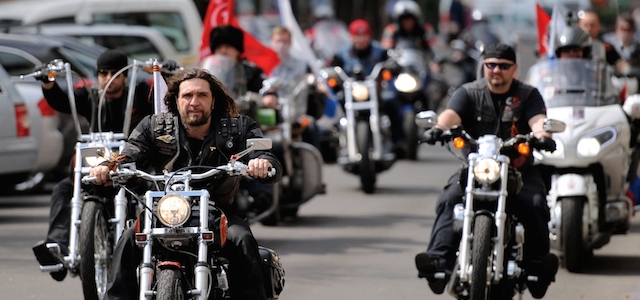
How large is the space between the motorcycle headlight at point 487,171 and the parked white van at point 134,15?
1192 centimetres

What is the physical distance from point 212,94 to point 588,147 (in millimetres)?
3950

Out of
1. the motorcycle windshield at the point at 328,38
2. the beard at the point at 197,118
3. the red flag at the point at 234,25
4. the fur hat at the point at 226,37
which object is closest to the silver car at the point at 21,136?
the red flag at the point at 234,25

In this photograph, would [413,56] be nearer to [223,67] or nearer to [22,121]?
[22,121]

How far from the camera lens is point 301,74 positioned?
559 inches

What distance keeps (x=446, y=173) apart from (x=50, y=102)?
939cm

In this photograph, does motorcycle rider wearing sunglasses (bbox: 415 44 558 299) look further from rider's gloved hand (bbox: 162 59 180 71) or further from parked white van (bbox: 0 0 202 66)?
parked white van (bbox: 0 0 202 66)

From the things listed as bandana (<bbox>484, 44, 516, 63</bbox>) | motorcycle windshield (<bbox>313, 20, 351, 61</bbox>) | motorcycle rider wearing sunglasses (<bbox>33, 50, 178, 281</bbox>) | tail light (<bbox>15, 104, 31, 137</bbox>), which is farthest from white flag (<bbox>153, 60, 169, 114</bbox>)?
motorcycle windshield (<bbox>313, 20, 351, 61</bbox>)

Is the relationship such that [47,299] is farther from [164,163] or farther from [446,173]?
[446,173]

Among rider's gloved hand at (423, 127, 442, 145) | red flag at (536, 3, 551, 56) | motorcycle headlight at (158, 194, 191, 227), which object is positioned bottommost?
motorcycle headlight at (158, 194, 191, 227)

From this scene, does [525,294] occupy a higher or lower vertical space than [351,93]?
lower

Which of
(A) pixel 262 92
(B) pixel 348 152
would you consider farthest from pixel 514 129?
(B) pixel 348 152

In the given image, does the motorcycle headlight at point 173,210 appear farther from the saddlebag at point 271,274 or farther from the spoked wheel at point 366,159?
the spoked wheel at point 366,159

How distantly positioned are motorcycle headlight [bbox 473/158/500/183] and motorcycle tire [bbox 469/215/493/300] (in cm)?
28

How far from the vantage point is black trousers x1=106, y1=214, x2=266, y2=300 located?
6.49 metres
